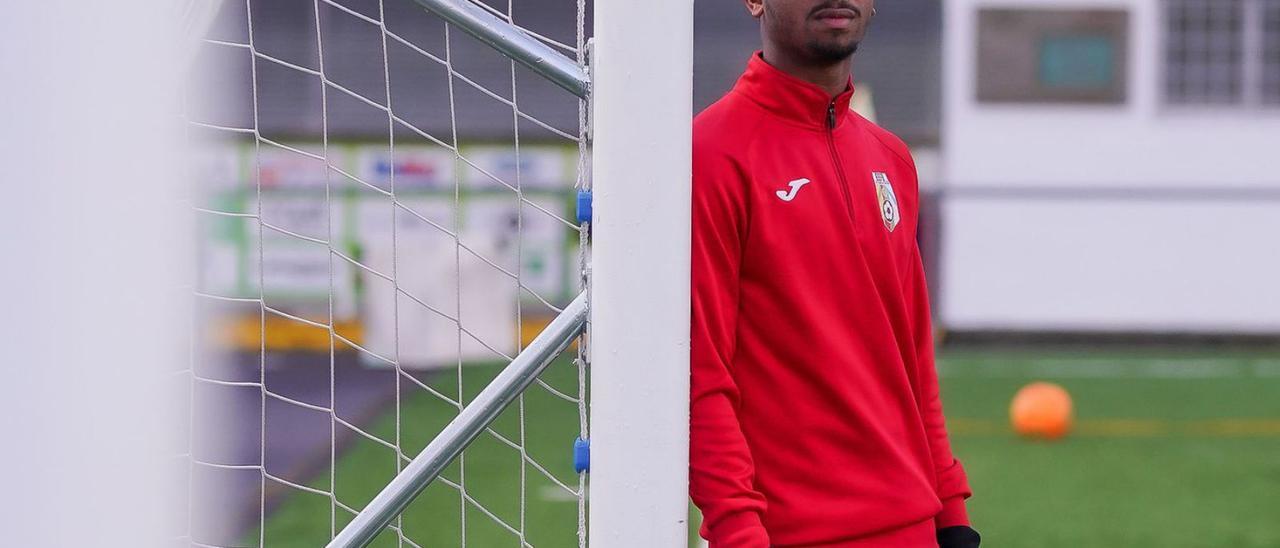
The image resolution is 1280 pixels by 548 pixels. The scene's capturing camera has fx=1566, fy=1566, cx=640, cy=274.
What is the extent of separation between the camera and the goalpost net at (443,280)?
1.78m

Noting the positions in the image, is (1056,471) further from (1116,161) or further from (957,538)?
(1116,161)

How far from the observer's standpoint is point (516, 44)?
73.9 inches

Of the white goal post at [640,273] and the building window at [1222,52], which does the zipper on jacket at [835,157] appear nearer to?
the white goal post at [640,273]

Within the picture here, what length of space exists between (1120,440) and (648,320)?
21.8 feet

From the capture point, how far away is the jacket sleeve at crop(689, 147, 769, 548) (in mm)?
1897

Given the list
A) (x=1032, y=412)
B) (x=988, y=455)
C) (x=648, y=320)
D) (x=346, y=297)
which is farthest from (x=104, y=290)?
(x=346, y=297)

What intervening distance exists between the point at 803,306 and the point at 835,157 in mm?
227

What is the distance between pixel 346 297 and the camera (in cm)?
1216

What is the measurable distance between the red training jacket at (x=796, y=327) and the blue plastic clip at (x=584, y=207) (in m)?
0.15

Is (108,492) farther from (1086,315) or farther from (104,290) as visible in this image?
(1086,315)

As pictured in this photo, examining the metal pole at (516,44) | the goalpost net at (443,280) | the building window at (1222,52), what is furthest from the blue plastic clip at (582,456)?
the building window at (1222,52)

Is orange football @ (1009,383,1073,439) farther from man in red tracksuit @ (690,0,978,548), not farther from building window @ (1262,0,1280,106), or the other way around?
building window @ (1262,0,1280,106)

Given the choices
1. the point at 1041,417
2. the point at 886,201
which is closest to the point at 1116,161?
the point at 1041,417

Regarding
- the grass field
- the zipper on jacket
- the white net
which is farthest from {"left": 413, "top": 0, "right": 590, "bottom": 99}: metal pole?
the white net
